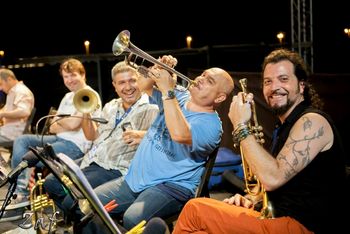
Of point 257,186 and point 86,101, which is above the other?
point 86,101

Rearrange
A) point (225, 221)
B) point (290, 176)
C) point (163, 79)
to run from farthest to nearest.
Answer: point (163, 79)
point (225, 221)
point (290, 176)

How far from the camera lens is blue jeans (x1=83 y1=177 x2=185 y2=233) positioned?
2.89 meters

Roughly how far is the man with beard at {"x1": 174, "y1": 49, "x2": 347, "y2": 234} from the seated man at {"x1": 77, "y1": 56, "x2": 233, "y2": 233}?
1.68 ft

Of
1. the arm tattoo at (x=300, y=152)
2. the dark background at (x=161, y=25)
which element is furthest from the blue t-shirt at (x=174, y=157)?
the dark background at (x=161, y=25)

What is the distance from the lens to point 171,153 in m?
3.21

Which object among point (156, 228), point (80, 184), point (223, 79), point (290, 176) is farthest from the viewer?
point (223, 79)

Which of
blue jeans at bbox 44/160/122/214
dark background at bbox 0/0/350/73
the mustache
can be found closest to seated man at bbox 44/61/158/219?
blue jeans at bbox 44/160/122/214

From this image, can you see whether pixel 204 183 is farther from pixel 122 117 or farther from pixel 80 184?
pixel 80 184

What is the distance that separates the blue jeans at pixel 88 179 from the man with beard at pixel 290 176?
4.15ft

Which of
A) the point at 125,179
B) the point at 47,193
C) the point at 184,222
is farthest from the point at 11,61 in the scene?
the point at 184,222

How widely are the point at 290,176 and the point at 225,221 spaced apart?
1.32ft

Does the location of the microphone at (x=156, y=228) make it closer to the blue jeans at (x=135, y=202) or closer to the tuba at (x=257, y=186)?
the tuba at (x=257, y=186)

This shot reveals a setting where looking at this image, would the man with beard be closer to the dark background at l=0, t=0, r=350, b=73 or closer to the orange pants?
the orange pants

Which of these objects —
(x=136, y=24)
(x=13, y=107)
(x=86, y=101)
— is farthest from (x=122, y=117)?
(x=136, y=24)
